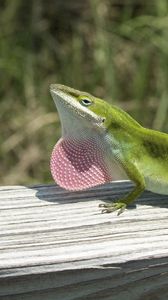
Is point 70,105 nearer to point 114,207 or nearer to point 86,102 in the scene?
point 86,102

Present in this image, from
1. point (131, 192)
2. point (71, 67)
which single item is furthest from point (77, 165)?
point (71, 67)

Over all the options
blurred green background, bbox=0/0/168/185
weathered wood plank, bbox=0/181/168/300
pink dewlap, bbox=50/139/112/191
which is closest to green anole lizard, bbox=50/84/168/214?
pink dewlap, bbox=50/139/112/191

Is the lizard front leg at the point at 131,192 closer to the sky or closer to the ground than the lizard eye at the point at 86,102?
closer to the ground

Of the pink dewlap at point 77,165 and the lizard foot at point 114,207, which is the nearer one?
the lizard foot at point 114,207

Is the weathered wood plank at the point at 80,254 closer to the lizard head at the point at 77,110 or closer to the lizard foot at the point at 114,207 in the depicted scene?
the lizard foot at the point at 114,207

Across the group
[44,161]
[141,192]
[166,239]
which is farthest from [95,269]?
[44,161]

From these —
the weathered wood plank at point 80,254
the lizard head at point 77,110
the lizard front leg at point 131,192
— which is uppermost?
the lizard head at point 77,110

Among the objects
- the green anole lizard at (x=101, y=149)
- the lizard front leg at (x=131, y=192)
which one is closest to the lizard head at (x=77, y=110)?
the green anole lizard at (x=101, y=149)

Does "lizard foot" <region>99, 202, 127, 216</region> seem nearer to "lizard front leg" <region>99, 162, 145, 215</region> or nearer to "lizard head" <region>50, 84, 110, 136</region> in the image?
"lizard front leg" <region>99, 162, 145, 215</region>

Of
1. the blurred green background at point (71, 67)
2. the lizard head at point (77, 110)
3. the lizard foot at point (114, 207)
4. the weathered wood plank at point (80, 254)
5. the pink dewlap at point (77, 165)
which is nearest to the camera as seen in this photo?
the weathered wood plank at point (80, 254)
